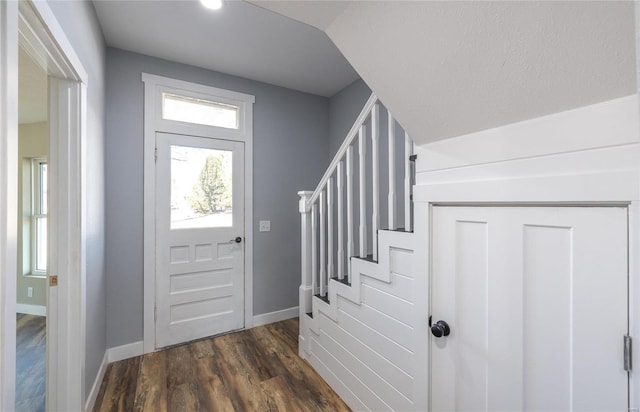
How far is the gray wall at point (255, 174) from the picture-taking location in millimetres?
2361

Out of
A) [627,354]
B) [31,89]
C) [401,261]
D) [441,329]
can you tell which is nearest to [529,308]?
[627,354]

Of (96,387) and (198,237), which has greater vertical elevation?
(198,237)

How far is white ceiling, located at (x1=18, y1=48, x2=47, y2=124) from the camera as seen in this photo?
2096 mm

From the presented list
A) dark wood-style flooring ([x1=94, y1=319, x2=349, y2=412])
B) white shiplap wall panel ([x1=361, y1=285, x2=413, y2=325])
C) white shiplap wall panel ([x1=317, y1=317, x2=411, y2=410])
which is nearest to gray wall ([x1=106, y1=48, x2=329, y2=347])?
dark wood-style flooring ([x1=94, y1=319, x2=349, y2=412])

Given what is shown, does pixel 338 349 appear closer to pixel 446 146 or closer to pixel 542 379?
pixel 542 379

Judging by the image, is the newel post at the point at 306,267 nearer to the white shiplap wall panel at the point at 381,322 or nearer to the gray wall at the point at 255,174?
the white shiplap wall panel at the point at 381,322

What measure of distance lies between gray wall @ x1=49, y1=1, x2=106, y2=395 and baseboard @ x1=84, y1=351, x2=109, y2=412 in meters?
0.05

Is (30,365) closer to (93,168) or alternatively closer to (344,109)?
(93,168)

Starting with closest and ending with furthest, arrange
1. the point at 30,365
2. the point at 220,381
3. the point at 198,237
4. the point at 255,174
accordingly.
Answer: the point at 220,381, the point at 30,365, the point at 198,237, the point at 255,174

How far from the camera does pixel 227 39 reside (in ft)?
7.49

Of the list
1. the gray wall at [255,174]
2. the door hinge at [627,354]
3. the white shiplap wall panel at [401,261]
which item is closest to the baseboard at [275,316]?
the gray wall at [255,174]

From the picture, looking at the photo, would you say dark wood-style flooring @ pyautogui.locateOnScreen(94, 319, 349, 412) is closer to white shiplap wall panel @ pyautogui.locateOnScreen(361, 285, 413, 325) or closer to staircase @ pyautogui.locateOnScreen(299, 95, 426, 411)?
staircase @ pyautogui.locateOnScreen(299, 95, 426, 411)

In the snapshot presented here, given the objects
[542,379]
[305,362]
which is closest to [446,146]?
[542,379]

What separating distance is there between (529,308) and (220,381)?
6.85 ft
